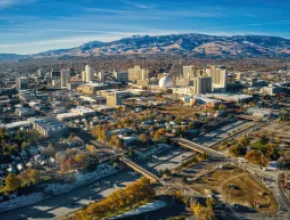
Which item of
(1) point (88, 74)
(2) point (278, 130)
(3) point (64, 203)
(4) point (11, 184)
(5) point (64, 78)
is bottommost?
(3) point (64, 203)

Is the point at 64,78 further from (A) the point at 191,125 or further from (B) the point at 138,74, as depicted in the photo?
(A) the point at 191,125

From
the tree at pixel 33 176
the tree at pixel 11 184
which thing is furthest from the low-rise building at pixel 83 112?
the tree at pixel 11 184

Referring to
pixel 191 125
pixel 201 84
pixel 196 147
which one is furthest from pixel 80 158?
pixel 201 84

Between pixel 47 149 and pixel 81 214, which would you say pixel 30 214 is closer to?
pixel 81 214

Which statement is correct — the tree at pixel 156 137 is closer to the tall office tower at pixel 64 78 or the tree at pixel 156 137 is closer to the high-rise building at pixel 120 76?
the tall office tower at pixel 64 78

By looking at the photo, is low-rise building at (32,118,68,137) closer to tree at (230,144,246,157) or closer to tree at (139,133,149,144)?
tree at (139,133,149,144)

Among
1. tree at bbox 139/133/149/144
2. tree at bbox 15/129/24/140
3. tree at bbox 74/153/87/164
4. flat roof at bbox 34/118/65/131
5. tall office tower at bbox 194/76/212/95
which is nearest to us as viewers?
tree at bbox 74/153/87/164

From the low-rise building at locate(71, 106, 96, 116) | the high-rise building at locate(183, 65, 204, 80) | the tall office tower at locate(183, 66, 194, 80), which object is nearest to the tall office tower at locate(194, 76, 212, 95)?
the high-rise building at locate(183, 65, 204, 80)
